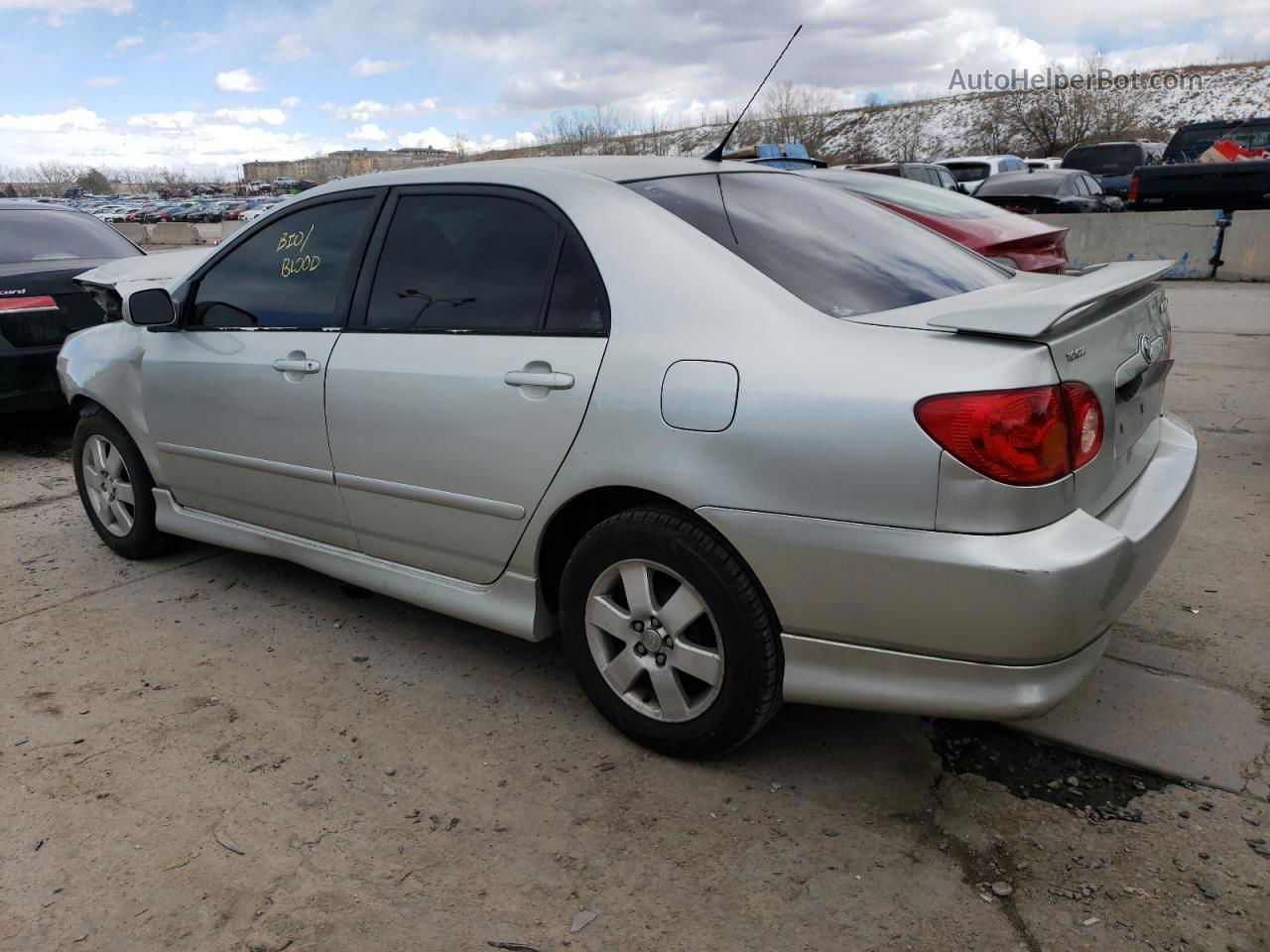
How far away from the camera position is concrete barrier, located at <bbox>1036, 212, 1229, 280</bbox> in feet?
43.2

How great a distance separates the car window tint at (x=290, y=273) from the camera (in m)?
3.36

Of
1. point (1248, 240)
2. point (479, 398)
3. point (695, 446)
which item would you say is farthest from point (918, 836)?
point (1248, 240)

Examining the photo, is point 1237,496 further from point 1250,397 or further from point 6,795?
point 6,795

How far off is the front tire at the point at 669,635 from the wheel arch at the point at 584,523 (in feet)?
0.08

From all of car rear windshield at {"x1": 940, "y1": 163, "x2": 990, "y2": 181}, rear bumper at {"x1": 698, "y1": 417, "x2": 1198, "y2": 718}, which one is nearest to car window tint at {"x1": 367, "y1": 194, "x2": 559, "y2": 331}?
rear bumper at {"x1": 698, "y1": 417, "x2": 1198, "y2": 718}

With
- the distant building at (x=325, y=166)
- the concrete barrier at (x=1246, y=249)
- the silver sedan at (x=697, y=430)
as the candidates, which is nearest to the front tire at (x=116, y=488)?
the silver sedan at (x=697, y=430)

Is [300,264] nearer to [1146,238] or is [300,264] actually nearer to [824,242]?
[824,242]

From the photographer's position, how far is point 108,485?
440 cm

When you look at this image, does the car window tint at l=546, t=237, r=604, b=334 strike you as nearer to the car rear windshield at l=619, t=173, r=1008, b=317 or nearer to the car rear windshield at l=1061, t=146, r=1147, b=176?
the car rear windshield at l=619, t=173, r=1008, b=317

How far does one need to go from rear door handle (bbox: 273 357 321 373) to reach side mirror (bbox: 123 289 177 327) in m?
0.68

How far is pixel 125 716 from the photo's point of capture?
3.07 meters

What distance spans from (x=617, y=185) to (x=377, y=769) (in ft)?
5.91

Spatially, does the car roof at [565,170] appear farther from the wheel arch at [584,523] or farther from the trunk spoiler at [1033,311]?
the trunk spoiler at [1033,311]

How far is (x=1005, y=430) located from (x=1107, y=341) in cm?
54
